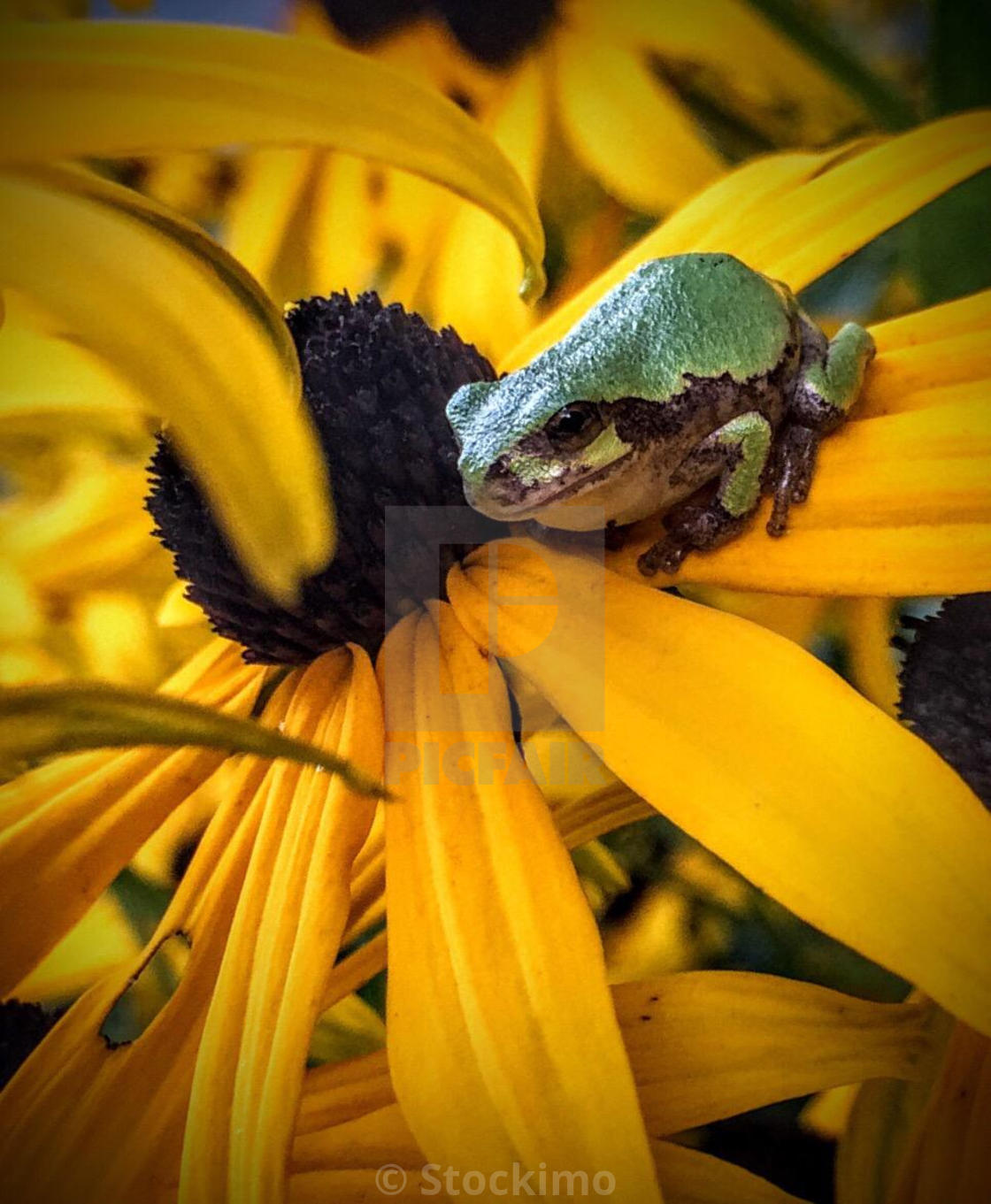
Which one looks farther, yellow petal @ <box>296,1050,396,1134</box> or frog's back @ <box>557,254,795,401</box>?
frog's back @ <box>557,254,795,401</box>

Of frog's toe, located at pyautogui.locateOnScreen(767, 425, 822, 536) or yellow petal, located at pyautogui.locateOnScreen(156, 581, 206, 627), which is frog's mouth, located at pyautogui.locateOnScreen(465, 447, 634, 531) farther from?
yellow petal, located at pyautogui.locateOnScreen(156, 581, 206, 627)

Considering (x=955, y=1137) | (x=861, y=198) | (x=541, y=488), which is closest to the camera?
(x=955, y=1137)

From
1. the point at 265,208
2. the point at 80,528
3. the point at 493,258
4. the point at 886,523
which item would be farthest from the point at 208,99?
the point at 886,523

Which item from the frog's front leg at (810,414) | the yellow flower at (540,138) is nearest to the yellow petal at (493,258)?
the yellow flower at (540,138)

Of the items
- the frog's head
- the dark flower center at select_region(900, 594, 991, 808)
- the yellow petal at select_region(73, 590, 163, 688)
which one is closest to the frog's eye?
the frog's head

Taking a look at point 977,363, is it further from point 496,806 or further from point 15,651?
point 15,651

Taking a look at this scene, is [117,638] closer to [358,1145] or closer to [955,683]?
[358,1145]
